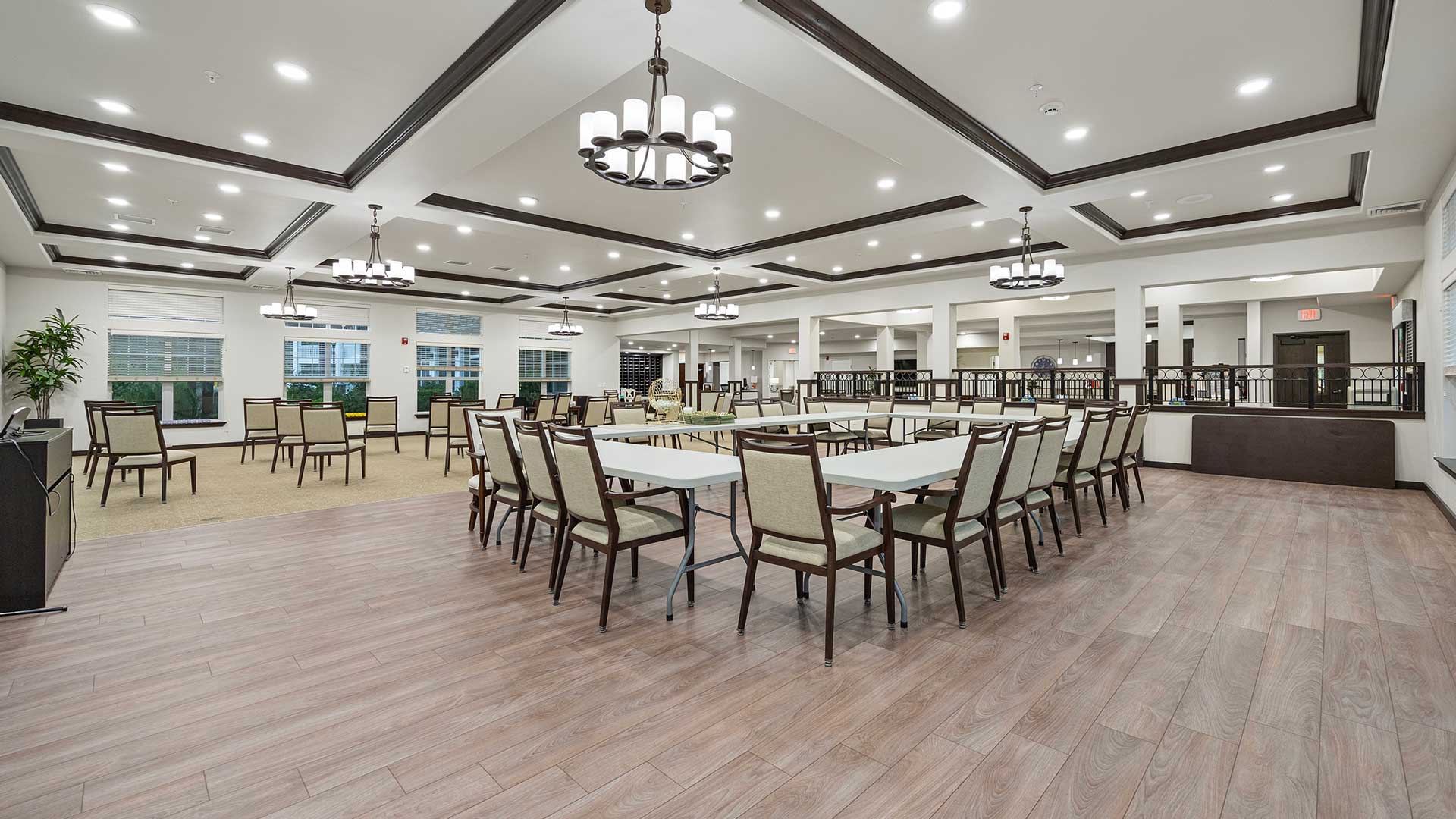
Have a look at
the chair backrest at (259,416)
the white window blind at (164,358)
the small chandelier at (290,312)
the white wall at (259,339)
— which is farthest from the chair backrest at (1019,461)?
the white window blind at (164,358)

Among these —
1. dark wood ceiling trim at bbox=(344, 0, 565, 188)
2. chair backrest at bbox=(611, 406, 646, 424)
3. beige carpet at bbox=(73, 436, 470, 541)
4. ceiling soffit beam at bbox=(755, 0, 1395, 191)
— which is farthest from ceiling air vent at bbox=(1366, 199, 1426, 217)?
beige carpet at bbox=(73, 436, 470, 541)

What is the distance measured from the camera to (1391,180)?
522cm

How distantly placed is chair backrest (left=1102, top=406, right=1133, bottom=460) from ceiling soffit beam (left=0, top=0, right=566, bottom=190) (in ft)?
15.7

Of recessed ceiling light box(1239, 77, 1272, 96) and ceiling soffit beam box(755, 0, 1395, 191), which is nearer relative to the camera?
ceiling soffit beam box(755, 0, 1395, 191)

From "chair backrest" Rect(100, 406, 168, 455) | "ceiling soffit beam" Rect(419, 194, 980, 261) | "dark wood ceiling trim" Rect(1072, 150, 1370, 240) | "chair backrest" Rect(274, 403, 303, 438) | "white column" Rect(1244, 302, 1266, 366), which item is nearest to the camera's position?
"chair backrest" Rect(100, 406, 168, 455)

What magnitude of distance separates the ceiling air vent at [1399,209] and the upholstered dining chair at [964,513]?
6.34 m

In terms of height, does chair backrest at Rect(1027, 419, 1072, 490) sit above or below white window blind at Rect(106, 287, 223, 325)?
below

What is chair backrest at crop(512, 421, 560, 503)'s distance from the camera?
2.96 m

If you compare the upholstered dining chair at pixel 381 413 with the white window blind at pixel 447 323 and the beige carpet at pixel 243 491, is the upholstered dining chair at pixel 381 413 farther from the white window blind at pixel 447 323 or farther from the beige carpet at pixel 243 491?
the white window blind at pixel 447 323

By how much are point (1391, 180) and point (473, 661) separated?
789cm

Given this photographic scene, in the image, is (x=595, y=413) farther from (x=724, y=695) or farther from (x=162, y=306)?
(x=162, y=306)

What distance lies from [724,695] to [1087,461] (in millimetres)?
3543

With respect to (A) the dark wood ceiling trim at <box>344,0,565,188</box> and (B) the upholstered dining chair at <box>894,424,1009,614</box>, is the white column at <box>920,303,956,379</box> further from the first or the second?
(A) the dark wood ceiling trim at <box>344,0,565,188</box>

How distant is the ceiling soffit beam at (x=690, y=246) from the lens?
650 centimetres
